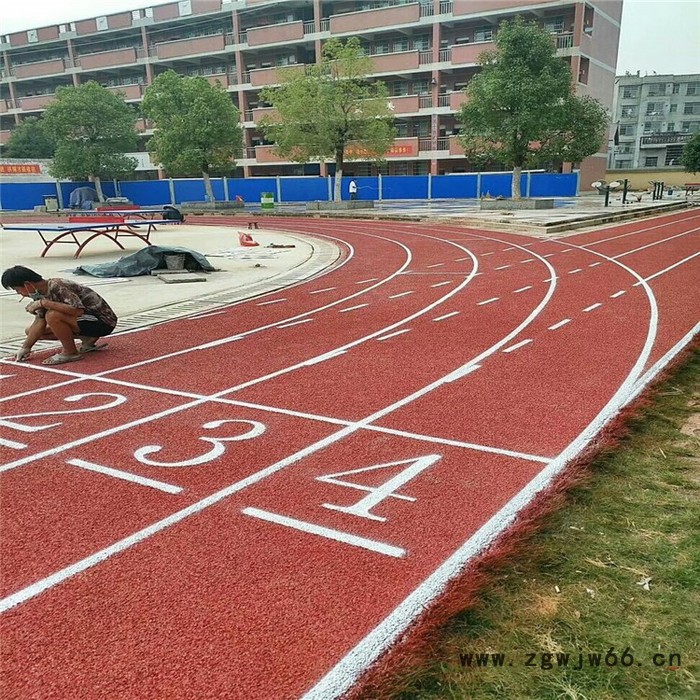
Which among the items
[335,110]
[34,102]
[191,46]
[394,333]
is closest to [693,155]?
[335,110]

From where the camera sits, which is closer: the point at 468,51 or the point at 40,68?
the point at 468,51

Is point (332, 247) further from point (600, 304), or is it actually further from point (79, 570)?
point (79, 570)

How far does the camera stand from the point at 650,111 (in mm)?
79312

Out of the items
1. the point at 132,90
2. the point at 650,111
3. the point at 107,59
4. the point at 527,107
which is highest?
the point at 107,59

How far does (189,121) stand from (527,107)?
1939 centimetres

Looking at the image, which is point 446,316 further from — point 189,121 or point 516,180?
point 189,121

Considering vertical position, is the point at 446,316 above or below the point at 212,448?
below

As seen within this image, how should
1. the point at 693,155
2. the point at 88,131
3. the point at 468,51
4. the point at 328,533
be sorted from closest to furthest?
the point at 328,533
the point at 468,51
the point at 88,131
the point at 693,155

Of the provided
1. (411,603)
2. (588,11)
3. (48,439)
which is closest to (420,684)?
(411,603)

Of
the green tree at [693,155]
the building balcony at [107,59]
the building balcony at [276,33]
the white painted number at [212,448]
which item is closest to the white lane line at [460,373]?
the white painted number at [212,448]

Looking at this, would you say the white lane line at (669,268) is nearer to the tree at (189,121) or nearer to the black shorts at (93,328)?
the black shorts at (93,328)

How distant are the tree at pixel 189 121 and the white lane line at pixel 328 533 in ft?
119

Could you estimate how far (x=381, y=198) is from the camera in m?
43.1

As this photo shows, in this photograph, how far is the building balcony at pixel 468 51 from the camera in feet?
131
